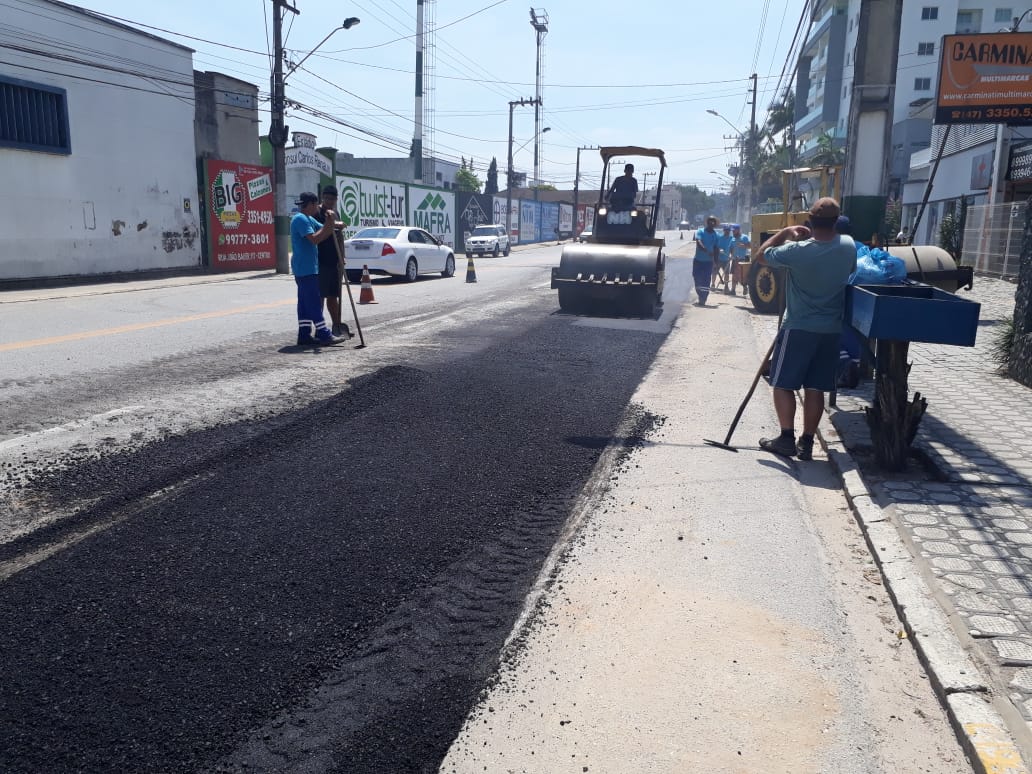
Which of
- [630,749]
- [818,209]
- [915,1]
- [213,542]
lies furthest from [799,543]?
[915,1]

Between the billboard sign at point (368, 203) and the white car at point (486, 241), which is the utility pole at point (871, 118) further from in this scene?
the white car at point (486, 241)

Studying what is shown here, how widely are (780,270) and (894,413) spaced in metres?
10.9

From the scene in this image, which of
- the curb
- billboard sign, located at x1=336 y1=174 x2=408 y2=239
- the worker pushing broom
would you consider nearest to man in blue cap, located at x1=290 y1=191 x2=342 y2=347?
the worker pushing broom

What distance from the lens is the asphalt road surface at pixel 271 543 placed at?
2730 millimetres

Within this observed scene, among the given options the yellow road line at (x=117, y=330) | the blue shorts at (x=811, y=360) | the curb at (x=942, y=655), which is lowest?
the curb at (x=942, y=655)

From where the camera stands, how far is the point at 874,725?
9.37ft

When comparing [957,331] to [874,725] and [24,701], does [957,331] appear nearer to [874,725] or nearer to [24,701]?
[874,725]

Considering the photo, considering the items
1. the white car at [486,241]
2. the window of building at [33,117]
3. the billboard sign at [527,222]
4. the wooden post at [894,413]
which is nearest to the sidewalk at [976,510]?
the wooden post at [894,413]

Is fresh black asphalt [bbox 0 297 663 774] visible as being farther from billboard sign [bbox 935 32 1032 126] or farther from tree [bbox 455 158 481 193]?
tree [bbox 455 158 481 193]

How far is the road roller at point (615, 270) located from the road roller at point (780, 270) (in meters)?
1.88

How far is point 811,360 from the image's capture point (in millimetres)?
6074

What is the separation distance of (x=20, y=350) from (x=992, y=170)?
29271 millimetres

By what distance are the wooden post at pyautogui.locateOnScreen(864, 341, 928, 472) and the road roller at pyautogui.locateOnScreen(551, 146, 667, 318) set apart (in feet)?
28.1

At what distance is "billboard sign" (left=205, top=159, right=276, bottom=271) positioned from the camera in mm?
27016
